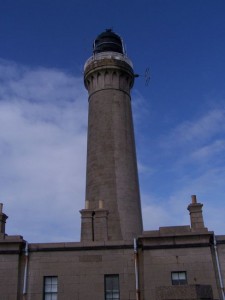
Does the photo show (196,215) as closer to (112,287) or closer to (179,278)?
(179,278)

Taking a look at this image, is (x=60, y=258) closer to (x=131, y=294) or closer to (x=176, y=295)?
(x=131, y=294)

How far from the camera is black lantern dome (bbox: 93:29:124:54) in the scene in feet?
117

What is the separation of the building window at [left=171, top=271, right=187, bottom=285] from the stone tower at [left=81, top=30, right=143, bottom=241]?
7732 millimetres

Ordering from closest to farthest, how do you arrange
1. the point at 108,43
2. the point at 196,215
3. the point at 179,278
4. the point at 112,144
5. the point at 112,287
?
the point at 179,278
the point at 112,287
the point at 196,215
the point at 112,144
the point at 108,43

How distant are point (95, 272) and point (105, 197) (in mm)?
9063

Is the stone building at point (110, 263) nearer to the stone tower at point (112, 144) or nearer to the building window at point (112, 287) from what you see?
the building window at point (112, 287)

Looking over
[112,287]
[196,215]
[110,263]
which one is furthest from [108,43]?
[112,287]

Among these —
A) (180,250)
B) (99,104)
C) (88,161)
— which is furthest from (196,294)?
(99,104)

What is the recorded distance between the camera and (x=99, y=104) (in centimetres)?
3203

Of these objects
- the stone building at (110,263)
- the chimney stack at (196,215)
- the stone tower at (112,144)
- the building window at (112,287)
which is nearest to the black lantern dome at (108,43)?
the stone tower at (112,144)

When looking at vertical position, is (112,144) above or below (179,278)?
above

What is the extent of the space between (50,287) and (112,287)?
10.1 feet

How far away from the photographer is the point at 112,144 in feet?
98.7

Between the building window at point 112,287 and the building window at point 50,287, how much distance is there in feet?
8.19
